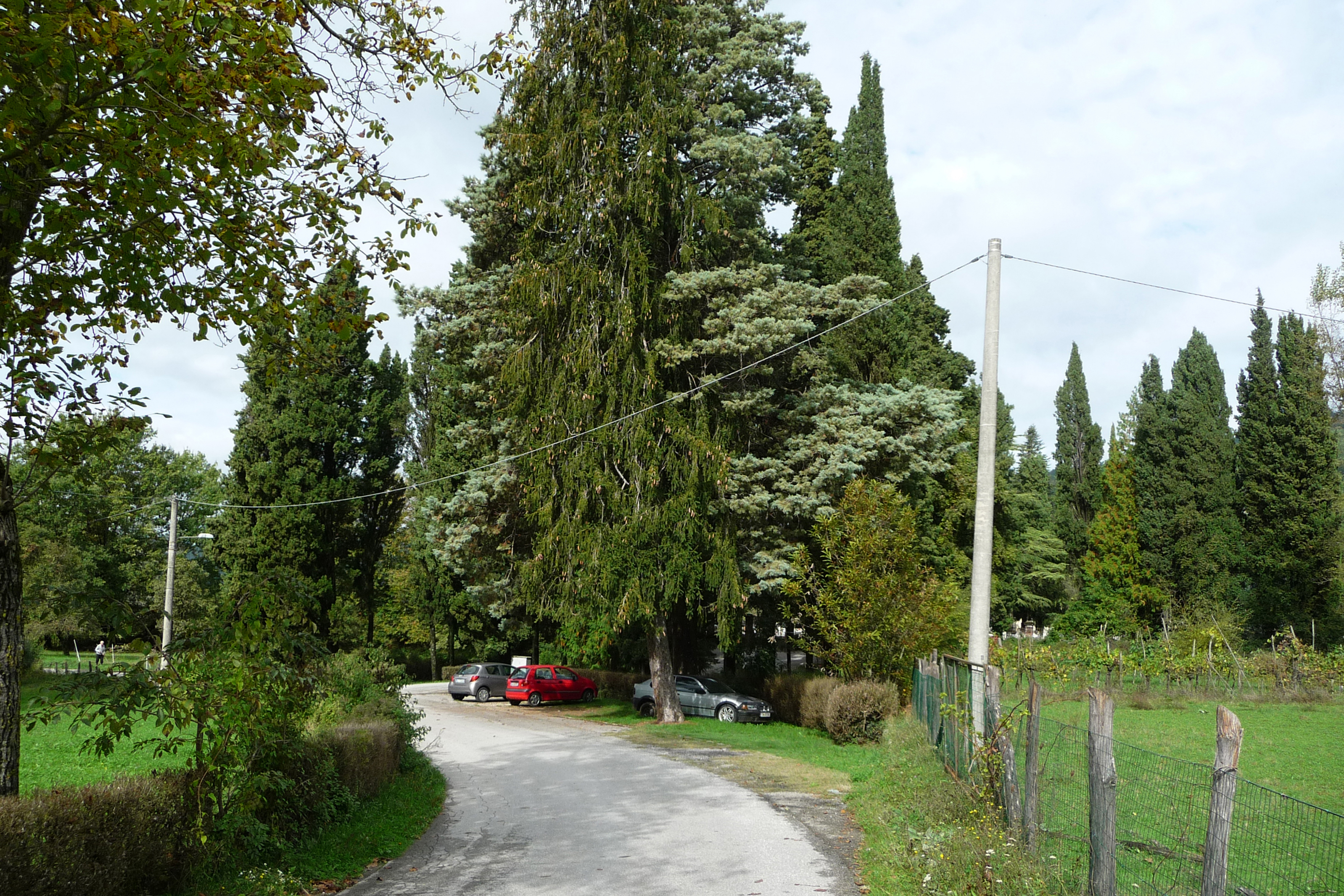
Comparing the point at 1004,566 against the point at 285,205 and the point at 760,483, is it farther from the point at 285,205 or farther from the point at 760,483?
the point at 285,205

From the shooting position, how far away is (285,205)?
7.48 metres

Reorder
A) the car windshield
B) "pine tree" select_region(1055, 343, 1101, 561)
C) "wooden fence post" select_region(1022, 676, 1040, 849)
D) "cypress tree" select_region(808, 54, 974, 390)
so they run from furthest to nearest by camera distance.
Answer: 1. "pine tree" select_region(1055, 343, 1101, 561)
2. "cypress tree" select_region(808, 54, 974, 390)
3. the car windshield
4. "wooden fence post" select_region(1022, 676, 1040, 849)

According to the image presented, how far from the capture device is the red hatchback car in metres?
32.0

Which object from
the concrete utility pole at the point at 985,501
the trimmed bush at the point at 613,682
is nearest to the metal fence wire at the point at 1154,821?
the concrete utility pole at the point at 985,501

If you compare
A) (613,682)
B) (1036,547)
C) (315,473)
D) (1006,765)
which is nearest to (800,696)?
(613,682)

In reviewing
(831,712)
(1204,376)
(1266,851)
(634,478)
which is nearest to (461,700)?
(634,478)

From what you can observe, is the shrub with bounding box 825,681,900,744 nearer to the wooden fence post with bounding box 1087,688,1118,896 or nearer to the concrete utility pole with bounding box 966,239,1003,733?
the concrete utility pole with bounding box 966,239,1003,733

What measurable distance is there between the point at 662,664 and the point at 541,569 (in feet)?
14.0

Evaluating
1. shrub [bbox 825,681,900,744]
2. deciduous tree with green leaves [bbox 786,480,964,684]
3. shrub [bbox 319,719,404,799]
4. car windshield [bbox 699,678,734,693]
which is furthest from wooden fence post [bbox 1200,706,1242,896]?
car windshield [bbox 699,678,734,693]

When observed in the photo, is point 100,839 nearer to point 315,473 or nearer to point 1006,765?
point 1006,765

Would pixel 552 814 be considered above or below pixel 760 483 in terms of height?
below

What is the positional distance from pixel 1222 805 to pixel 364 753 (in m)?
9.08

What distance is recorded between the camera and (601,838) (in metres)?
10.2

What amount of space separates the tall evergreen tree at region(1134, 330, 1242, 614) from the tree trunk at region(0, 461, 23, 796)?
46061 millimetres
